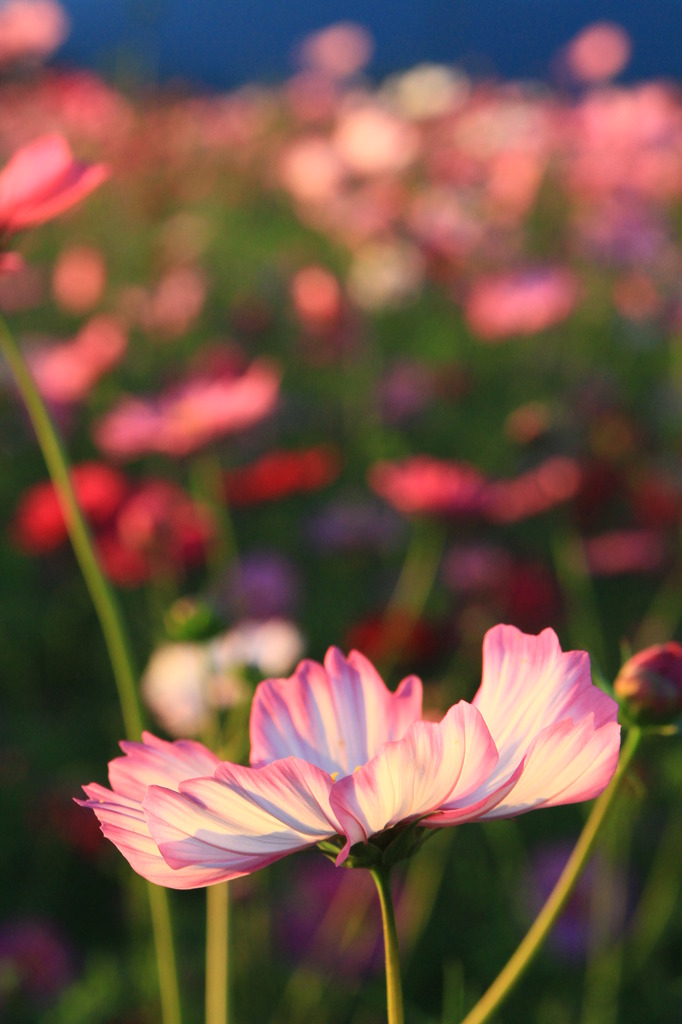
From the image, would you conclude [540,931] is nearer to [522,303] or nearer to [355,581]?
[355,581]

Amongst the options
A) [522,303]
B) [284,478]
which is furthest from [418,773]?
[522,303]

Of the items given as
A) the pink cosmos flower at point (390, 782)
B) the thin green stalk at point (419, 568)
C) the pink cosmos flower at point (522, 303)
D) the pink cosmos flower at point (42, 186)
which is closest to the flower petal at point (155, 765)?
the pink cosmos flower at point (390, 782)

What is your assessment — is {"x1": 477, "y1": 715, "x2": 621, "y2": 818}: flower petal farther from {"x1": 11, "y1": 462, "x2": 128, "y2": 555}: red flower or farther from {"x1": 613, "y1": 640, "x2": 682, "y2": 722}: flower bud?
{"x1": 11, "y1": 462, "x2": 128, "y2": 555}: red flower

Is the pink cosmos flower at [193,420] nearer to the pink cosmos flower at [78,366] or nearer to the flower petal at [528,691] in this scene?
the pink cosmos flower at [78,366]

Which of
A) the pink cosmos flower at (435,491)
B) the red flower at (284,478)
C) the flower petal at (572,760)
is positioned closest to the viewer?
the flower petal at (572,760)

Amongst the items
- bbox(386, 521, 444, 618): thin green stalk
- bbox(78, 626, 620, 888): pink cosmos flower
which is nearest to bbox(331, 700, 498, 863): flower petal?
bbox(78, 626, 620, 888): pink cosmos flower

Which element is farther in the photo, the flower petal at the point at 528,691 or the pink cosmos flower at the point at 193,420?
the pink cosmos flower at the point at 193,420

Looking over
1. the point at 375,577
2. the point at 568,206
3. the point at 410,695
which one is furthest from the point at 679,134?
the point at 410,695
